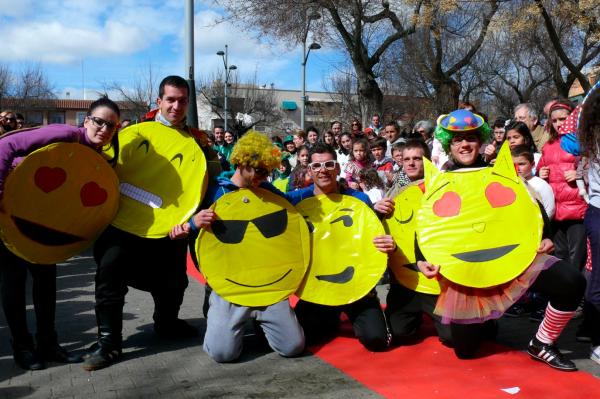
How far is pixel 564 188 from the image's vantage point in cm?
476

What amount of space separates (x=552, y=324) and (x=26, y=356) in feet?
11.4

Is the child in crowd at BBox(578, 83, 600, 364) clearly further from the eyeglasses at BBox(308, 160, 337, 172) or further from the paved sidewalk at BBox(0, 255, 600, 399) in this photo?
the eyeglasses at BBox(308, 160, 337, 172)

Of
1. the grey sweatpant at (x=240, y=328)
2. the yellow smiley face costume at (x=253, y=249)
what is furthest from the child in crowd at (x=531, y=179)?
the grey sweatpant at (x=240, y=328)

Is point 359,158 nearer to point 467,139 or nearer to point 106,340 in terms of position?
point 467,139

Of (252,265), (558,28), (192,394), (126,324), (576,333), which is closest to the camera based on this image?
(192,394)

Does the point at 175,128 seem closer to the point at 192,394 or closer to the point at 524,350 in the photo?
the point at 192,394

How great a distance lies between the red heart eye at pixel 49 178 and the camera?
3542 millimetres

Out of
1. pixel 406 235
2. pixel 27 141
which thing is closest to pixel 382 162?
pixel 406 235

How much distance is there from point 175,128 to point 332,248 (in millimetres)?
1477

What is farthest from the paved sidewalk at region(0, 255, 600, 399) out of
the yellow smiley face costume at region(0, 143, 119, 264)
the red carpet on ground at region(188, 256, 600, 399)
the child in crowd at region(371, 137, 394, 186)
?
the child in crowd at region(371, 137, 394, 186)

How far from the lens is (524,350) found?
408cm

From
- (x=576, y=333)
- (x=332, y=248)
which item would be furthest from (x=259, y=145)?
(x=576, y=333)

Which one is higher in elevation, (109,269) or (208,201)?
(208,201)

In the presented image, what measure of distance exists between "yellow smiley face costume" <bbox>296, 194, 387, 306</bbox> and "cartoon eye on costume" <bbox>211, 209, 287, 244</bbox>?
0.77 feet
